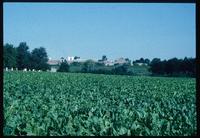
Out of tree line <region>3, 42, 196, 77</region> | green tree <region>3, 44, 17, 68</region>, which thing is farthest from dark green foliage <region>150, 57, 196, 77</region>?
green tree <region>3, 44, 17, 68</region>

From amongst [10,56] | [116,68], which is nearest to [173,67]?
[116,68]

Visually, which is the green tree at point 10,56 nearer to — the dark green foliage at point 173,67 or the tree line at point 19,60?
the tree line at point 19,60

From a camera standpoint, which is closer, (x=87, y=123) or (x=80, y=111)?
(x=87, y=123)

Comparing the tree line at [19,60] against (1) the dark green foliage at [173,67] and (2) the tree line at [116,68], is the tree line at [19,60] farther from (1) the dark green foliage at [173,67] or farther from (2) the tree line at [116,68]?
(1) the dark green foliage at [173,67]

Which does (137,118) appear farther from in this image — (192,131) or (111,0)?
(111,0)

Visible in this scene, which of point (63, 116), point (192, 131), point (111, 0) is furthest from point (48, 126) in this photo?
point (111, 0)

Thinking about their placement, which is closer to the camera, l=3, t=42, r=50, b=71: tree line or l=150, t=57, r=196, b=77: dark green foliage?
l=150, t=57, r=196, b=77: dark green foliage

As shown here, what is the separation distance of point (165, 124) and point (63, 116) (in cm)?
175

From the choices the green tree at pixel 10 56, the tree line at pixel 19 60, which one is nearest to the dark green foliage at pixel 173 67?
the tree line at pixel 19 60

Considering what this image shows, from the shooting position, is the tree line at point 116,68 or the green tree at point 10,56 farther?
the green tree at point 10,56

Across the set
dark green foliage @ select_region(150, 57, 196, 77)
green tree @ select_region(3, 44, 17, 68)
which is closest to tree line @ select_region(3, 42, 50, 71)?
green tree @ select_region(3, 44, 17, 68)

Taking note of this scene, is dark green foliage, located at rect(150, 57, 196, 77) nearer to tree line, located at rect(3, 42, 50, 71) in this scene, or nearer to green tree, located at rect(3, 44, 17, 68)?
tree line, located at rect(3, 42, 50, 71)

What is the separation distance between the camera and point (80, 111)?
7.55 metres

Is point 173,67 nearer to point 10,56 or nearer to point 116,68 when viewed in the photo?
point 116,68
